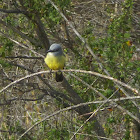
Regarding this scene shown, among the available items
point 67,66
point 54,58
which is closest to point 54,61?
point 54,58

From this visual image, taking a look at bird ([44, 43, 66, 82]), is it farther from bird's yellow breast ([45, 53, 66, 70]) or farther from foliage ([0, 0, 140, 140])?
foliage ([0, 0, 140, 140])

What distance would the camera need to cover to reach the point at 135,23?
273 inches

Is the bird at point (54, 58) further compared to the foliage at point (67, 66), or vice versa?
the foliage at point (67, 66)

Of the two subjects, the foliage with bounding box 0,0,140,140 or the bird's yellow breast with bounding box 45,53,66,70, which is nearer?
the bird's yellow breast with bounding box 45,53,66,70

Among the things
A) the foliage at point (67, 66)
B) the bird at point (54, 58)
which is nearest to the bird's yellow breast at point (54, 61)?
the bird at point (54, 58)

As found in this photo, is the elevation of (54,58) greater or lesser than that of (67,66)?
greater

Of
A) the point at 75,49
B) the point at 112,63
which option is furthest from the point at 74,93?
the point at 112,63

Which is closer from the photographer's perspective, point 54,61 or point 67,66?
point 54,61

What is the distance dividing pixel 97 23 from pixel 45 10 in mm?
2549

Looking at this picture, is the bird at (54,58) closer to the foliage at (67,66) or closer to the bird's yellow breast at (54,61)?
the bird's yellow breast at (54,61)

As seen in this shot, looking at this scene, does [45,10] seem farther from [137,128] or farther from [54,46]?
[137,128]

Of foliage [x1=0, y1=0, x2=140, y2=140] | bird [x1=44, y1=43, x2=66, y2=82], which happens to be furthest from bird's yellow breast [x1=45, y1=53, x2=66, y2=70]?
foliage [x1=0, y1=0, x2=140, y2=140]

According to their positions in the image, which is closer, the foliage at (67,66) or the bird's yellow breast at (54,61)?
the bird's yellow breast at (54,61)

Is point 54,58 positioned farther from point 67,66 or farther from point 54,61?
point 67,66
